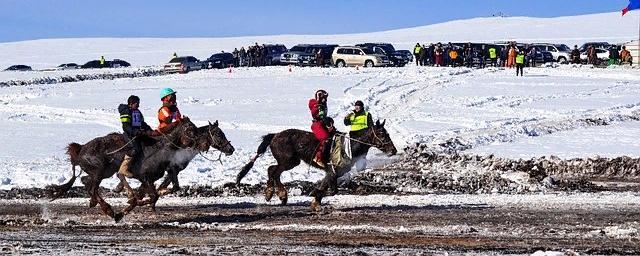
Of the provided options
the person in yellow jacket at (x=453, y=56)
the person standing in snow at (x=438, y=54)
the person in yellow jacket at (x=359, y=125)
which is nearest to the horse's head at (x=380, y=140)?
the person in yellow jacket at (x=359, y=125)

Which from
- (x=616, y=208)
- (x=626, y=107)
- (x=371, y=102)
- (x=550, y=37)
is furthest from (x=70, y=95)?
(x=550, y=37)

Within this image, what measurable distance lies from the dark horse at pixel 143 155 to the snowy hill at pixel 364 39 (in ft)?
269

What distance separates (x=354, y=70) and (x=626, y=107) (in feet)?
66.1

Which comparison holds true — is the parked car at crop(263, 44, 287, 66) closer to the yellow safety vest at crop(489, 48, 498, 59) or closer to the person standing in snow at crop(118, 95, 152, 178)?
the yellow safety vest at crop(489, 48, 498, 59)

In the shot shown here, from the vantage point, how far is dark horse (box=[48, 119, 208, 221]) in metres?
14.1

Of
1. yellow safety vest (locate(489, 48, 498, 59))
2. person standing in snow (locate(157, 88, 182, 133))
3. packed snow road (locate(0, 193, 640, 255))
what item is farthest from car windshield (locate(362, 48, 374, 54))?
person standing in snow (locate(157, 88, 182, 133))

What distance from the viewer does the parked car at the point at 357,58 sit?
5731 cm

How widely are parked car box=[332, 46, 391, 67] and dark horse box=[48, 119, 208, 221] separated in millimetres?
43312

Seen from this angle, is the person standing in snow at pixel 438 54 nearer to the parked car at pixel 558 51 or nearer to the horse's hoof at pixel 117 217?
the parked car at pixel 558 51

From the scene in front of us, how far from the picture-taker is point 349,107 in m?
33.7

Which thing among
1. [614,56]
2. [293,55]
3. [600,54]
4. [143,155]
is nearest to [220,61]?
[293,55]

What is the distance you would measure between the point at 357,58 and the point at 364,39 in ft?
189

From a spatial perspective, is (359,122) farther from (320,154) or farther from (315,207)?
(315,207)

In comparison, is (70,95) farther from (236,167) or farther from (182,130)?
(182,130)
